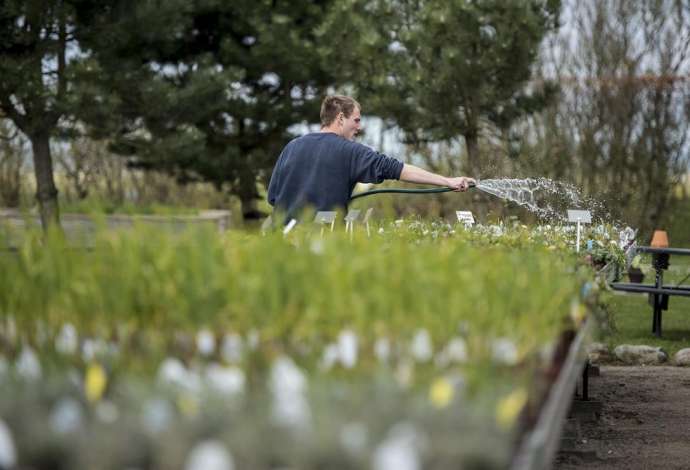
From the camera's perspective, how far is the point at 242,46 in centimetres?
1820

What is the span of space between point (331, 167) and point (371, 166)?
218mm

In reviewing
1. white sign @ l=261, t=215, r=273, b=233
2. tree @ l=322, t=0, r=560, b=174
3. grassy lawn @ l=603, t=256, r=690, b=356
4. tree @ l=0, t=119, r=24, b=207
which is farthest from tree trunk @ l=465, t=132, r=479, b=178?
white sign @ l=261, t=215, r=273, b=233

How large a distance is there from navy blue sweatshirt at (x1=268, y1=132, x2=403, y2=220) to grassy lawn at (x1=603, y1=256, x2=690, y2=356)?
295 cm

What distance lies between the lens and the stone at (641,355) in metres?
7.80

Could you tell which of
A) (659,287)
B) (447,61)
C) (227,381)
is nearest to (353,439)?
(227,381)

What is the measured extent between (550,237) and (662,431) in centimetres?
121

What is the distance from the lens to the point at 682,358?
7.70m

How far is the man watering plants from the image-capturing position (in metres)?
5.34

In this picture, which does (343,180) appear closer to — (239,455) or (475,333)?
(475,333)

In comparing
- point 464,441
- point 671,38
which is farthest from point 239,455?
point 671,38

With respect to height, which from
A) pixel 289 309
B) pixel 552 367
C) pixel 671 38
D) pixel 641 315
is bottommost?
pixel 641 315

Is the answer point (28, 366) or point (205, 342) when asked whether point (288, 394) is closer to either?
point (205, 342)

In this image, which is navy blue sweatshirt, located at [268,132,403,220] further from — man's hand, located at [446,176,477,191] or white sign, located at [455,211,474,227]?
white sign, located at [455,211,474,227]

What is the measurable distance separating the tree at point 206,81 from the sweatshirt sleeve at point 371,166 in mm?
8541
